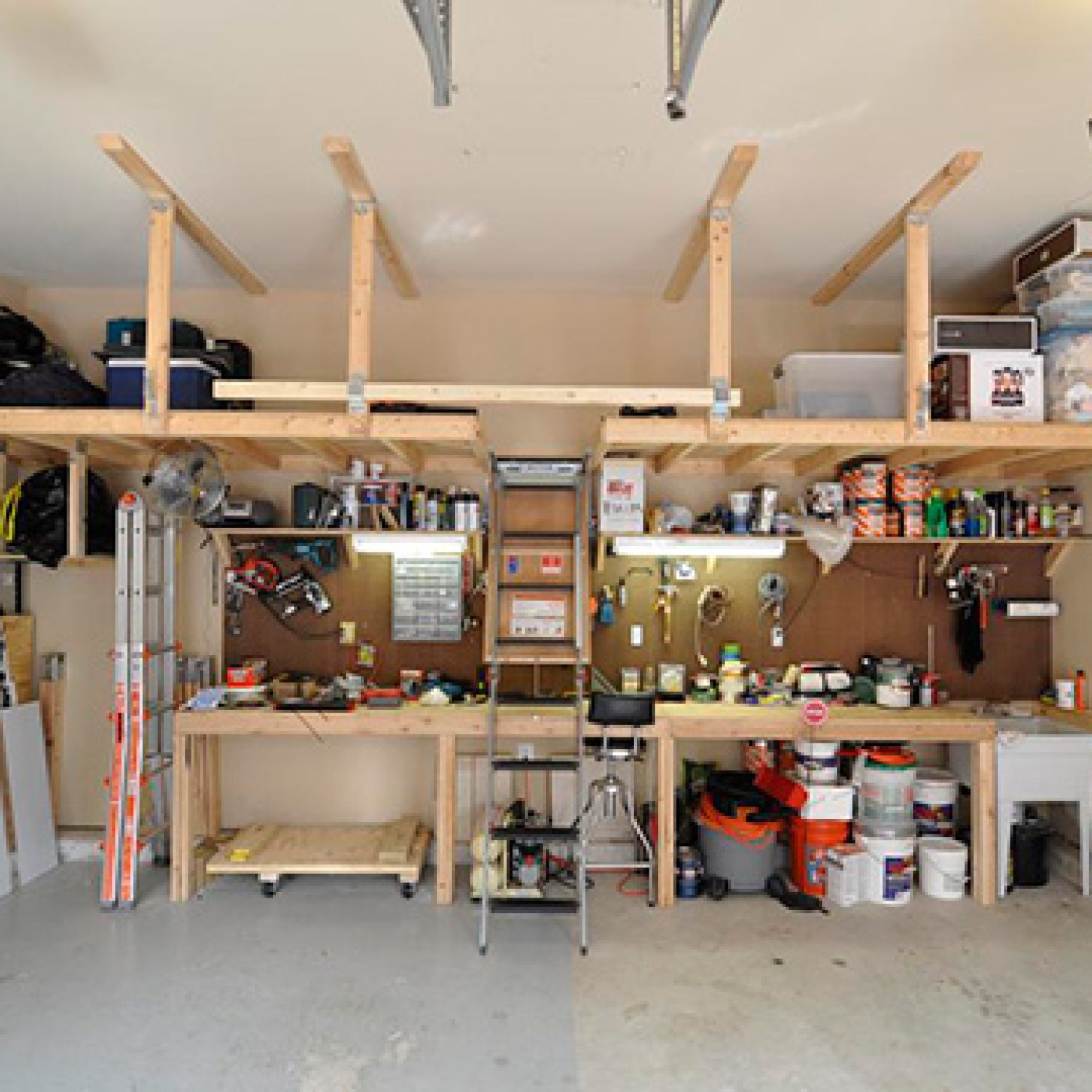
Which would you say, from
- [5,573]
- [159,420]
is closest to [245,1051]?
[159,420]

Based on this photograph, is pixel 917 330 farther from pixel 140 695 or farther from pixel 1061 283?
pixel 140 695

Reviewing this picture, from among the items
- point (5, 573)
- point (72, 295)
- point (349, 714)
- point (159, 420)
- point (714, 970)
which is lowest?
point (714, 970)

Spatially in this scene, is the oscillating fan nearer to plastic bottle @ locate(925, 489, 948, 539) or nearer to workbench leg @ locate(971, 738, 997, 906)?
plastic bottle @ locate(925, 489, 948, 539)

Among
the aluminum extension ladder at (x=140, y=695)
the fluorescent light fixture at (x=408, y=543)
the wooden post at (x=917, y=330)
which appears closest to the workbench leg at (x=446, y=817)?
the fluorescent light fixture at (x=408, y=543)

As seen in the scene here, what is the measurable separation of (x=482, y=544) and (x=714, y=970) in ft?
9.00

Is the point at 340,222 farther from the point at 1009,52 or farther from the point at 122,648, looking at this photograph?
the point at 1009,52

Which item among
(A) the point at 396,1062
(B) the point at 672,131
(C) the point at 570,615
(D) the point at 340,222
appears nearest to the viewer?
(A) the point at 396,1062

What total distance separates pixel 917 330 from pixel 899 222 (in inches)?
24.7

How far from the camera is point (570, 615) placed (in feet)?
16.0

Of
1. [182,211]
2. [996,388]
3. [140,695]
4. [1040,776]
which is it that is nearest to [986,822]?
[1040,776]

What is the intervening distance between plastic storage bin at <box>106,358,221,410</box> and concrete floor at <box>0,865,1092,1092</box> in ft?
8.90

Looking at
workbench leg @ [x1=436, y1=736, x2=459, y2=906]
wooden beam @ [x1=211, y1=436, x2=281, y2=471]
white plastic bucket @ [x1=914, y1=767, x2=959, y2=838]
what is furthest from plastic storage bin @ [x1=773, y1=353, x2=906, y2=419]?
wooden beam @ [x1=211, y1=436, x2=281, y2=471]

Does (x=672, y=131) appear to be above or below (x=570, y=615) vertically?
above

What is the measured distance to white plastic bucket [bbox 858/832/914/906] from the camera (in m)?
4.41
